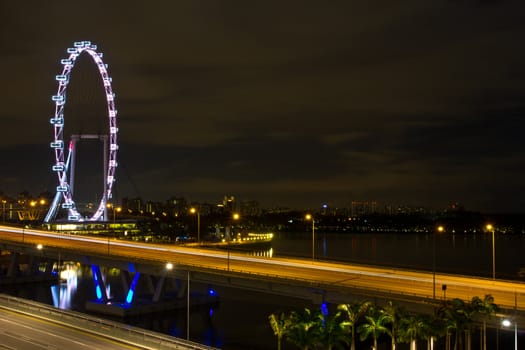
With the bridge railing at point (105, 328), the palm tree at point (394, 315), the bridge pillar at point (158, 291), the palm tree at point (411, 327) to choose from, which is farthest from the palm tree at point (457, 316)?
the bridge pillar at point (158, 291)

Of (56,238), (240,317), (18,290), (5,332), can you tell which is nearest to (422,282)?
(240,317)

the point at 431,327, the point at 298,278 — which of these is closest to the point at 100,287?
the point at 298,278

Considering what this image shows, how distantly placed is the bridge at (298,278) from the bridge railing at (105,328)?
597 centimetres

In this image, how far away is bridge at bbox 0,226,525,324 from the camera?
104 ft

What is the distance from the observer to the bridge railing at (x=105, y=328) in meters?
28.8

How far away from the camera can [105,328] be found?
32.7 meters

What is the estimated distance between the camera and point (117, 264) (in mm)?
50688

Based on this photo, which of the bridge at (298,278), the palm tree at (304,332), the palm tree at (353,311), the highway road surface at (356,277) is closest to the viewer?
the palm tree at (304,332)

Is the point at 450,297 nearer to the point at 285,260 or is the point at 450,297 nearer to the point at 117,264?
the point at 285,260

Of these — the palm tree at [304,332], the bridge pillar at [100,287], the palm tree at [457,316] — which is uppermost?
the palm tree at [457,316]

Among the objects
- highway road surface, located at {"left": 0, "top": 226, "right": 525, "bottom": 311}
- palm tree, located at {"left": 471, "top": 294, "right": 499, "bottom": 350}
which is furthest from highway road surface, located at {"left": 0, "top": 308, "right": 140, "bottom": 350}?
palm tree, located at {"left": 471, "top": 294, "right": 499, "bottom": 350}

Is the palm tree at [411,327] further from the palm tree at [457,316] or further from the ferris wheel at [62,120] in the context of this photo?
the ferris wheel at [62,120]

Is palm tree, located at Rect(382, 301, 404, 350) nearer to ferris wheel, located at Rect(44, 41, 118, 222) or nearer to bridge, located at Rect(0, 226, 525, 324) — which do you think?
bridge, located at Rect(0, 226, 525, 324)

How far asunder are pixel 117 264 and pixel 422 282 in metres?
25.1
